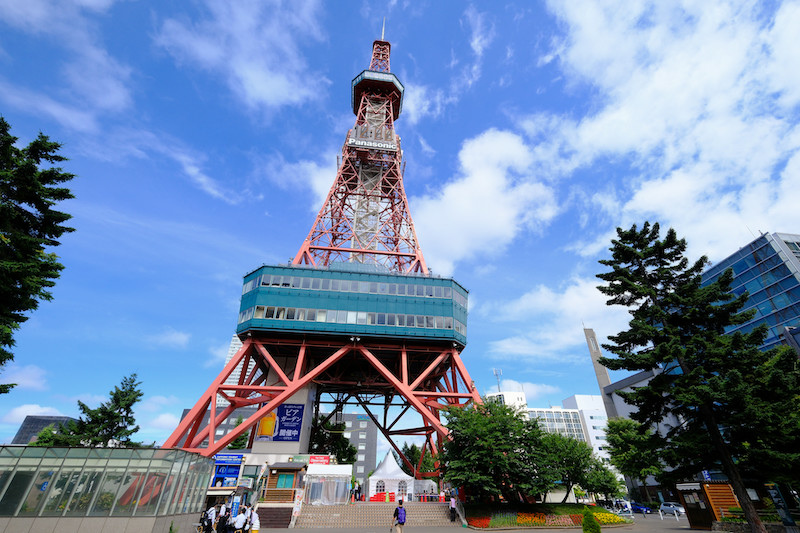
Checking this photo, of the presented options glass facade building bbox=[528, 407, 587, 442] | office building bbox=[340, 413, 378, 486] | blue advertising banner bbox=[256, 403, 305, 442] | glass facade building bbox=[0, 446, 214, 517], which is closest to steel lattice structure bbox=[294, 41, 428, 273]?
blue advertising banner bbox=[256, 403, 305, 442]

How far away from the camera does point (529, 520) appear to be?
A: 24578mm

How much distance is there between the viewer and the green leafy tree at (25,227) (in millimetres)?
17938

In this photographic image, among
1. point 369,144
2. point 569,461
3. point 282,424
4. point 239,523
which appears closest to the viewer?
point 239,523

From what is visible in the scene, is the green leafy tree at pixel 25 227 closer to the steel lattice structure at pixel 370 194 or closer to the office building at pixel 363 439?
the steel lattice structure at pixel 370 194

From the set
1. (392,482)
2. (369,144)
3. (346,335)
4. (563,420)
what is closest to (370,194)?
(369,144)

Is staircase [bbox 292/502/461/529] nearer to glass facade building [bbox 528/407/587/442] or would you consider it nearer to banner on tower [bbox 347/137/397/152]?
banner on tower [bbox 347/137/397/152]

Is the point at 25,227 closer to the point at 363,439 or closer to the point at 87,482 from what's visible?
the point at 87,482

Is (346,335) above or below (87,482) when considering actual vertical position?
above

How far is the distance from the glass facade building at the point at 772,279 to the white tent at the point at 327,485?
53.7 metres

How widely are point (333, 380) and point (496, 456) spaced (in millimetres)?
21676

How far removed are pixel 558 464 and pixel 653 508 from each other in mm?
33213

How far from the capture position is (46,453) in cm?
1469

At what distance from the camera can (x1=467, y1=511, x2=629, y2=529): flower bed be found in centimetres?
2344

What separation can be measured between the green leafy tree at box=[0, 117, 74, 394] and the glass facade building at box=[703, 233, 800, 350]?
68.8 metres
